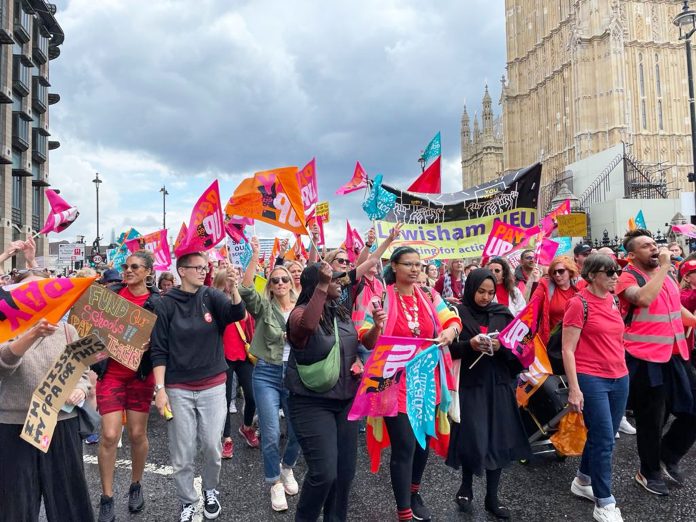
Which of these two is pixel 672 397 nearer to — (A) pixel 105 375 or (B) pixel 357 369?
(B) pixel 357 369

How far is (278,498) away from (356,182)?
290 inches

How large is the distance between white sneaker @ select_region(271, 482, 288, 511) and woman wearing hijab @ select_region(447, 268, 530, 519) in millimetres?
1405

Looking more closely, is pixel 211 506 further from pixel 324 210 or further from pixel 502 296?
pixel 324 210

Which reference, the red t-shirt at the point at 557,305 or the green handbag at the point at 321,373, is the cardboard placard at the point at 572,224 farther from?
the green handbag at the point at 321,373

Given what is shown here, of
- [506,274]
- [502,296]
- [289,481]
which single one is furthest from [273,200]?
[289,481]

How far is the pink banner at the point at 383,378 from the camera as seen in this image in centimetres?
356

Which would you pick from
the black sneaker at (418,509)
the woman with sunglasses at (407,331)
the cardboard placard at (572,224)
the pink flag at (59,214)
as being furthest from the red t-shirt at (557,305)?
the cardboard placard at (572,224)

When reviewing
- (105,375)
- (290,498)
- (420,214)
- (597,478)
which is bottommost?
(290,498)

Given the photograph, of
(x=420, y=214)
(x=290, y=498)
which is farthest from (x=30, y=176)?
(x=290, y=498)

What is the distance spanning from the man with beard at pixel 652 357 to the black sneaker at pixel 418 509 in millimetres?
2011

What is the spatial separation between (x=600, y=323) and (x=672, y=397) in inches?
47.4

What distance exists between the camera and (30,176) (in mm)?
40469

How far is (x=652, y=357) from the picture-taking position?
454 centimetres

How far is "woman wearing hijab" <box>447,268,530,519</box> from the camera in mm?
4102
